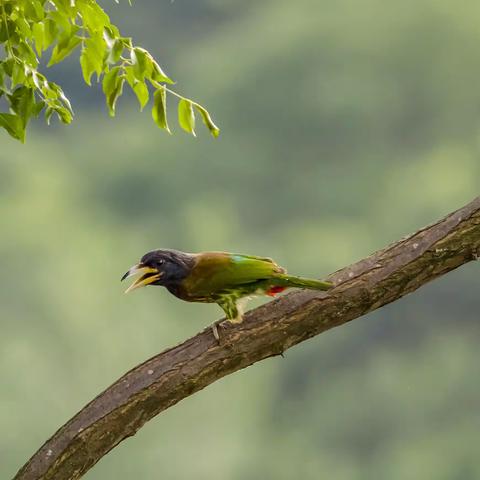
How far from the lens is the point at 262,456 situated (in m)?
10.4

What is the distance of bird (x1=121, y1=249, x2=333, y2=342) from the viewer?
401cm

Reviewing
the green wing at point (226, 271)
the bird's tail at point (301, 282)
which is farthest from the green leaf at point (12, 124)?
the bird's tail at point (301, 282)

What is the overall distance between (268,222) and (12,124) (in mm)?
7712

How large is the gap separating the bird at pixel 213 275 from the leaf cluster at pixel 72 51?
0.68 metres

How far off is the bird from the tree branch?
5.2 inches

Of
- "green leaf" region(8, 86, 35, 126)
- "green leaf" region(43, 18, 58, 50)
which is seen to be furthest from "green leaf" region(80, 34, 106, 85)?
"green leaf" region(8, 86, 35, 126)

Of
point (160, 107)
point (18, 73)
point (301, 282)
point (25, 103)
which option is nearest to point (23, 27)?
point (18, 73)

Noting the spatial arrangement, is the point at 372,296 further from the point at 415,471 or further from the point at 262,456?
the point at 262,456

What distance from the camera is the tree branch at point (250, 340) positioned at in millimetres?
3684

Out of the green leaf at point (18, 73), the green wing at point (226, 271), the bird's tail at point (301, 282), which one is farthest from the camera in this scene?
the green wing at point (226, 271)

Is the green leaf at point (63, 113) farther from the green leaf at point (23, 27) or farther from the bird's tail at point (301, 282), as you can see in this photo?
the bird's tail at point (301, 282)

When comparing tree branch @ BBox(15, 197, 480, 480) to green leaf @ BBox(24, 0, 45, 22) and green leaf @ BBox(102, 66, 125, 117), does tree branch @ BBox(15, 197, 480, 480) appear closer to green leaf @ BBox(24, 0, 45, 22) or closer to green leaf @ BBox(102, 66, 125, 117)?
green leaf @ BBox(102, 66, 125, 117)

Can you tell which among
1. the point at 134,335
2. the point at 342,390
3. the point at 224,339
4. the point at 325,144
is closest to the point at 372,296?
the point at 224,339

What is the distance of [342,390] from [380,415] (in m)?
0.47
